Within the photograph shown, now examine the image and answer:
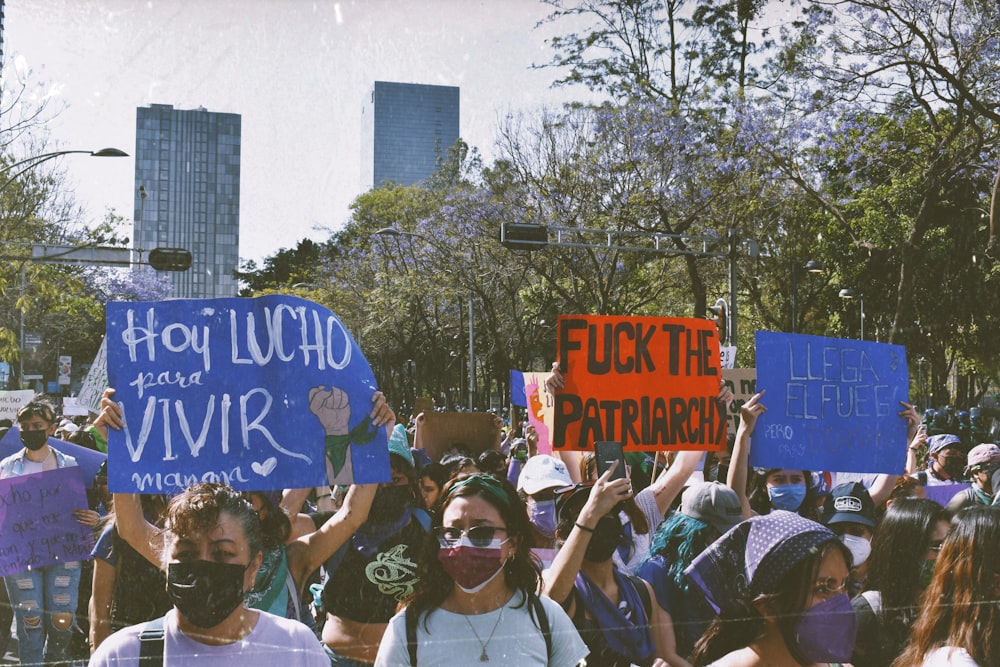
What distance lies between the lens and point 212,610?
238 centimetres

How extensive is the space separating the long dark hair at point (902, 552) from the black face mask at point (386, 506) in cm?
178

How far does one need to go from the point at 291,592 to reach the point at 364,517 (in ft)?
1.22

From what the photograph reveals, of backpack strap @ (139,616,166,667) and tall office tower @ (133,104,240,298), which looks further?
tall office tower @ (133,104,240,298)

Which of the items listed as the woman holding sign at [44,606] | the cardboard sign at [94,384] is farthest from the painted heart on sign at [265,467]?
the cardboard sign at [94,384]

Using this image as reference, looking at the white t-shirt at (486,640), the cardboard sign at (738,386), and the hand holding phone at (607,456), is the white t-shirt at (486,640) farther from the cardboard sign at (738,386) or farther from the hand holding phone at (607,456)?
the cardboard sign at (738,386)

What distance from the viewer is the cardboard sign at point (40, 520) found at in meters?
5.09

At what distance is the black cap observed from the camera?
14.6 feet

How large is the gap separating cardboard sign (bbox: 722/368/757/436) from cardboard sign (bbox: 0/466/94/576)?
4072 millimetres

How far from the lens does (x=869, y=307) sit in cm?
2950

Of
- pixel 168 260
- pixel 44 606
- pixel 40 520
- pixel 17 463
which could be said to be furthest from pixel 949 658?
pixel 168 260

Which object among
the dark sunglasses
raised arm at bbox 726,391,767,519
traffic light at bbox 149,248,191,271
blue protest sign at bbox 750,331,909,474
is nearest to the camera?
the dark sunglasses

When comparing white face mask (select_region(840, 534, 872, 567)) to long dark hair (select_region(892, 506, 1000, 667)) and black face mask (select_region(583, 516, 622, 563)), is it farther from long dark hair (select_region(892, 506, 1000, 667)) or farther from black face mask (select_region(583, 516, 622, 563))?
long dark hair (select_region(892, 506, 1000, 667))

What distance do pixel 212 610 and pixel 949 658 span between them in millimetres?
1758

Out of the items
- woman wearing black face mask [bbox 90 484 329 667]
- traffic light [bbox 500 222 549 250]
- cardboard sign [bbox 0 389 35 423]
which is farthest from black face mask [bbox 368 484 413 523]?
traffic light [bbox 500 222 549 250]
